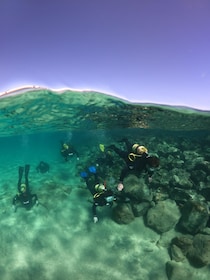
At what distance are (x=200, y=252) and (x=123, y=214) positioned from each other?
349 centimetres

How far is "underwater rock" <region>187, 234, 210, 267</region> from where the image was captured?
30.3 feet

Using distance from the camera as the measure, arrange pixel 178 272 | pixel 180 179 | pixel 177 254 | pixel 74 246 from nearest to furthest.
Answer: pixel 178 272 → pixel 177 254 → pixel 74 246 → pixel 180 179

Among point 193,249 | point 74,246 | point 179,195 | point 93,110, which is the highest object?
point 93,110

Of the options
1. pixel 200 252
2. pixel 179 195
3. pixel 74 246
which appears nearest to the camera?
pixel 200 252

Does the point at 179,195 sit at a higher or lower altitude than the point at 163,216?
higher

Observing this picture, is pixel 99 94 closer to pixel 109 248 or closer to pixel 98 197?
pixel 98 197

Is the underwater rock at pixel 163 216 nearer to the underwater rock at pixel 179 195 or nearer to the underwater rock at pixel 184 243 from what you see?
the underwater rock at pixel 179 195

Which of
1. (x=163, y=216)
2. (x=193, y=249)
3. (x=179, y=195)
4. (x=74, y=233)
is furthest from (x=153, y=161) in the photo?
(x=74, y=233)

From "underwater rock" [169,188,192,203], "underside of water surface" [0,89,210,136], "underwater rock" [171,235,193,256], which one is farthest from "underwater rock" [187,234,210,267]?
"underside of water surface" [0,89,210,136]

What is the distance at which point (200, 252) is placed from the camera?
30.6 ft

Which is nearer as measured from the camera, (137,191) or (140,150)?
(140,150)

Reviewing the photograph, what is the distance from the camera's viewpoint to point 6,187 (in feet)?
56.3

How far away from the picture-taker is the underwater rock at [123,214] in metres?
11.1

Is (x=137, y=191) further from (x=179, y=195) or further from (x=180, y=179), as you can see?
(x=180, y=179)
